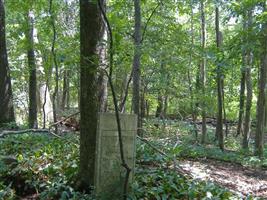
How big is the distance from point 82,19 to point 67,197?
252 cm

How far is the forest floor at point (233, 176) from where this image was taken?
6219 millimetres

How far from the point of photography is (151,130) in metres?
13.4

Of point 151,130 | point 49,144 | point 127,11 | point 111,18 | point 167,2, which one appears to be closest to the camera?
point 49,144

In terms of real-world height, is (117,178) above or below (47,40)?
below

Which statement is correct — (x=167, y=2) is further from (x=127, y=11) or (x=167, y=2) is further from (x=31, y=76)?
(x=31, y=76)

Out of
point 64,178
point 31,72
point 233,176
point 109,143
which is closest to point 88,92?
point 109,143

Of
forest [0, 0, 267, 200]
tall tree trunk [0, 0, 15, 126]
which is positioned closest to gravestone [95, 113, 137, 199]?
forest [0, 0, 267, 200]

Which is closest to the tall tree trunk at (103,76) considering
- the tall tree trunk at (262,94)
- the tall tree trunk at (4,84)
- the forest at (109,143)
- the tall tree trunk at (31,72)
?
the forest at (109,143)

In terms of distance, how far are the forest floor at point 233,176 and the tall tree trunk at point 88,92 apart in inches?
84.5

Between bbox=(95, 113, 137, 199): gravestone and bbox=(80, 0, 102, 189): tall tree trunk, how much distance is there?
0.27 meters

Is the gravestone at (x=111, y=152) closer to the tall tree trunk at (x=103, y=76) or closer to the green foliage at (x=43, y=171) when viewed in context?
the green foliage at (x=43, y=171)

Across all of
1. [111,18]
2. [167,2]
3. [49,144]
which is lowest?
[49,144]

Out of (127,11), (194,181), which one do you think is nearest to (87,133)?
(194,181)

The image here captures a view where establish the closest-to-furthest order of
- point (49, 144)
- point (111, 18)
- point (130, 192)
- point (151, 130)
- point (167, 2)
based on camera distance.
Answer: point (130, 192), point (49, 144), point (111, 18), point (167, 2), point (151, 130)
